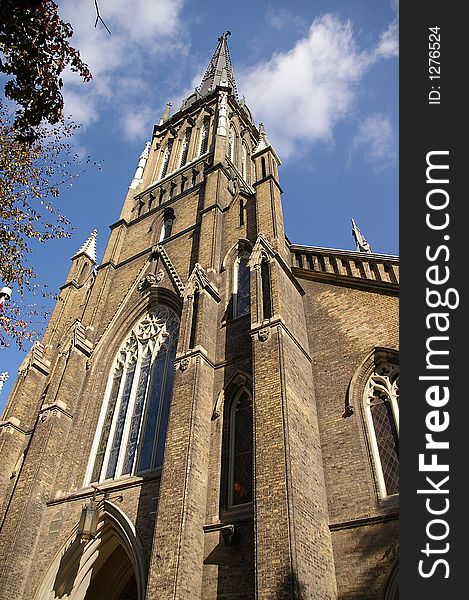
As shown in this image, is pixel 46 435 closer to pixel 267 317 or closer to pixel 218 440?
pixel 218 440

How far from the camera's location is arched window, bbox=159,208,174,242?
19.2 metres

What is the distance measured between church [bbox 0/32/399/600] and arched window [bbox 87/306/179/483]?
6 cm

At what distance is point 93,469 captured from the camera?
1285cm

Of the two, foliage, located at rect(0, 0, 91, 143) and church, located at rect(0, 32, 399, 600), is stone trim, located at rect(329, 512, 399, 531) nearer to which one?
church, located at rect(0, 32, 399, 600)

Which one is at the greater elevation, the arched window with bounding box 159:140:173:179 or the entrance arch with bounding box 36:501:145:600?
the arched window with bounding box 159:140:173:179

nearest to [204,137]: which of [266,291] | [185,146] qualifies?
[185,146]

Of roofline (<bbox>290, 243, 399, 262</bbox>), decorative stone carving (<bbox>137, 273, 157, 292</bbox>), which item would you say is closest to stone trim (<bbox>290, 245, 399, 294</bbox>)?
roofline (<bbox>290, 243, 399, 262</bbox>)

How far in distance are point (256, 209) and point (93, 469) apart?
906cm

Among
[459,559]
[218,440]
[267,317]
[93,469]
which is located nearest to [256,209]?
[267,317]

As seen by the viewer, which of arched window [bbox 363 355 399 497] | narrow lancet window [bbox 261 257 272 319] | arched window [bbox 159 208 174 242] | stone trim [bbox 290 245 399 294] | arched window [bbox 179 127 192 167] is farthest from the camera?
arched window [bbox 179 127 192 167]

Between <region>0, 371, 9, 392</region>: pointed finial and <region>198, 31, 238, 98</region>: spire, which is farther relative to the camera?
<region>198, 31, 238, 98</region>: spire

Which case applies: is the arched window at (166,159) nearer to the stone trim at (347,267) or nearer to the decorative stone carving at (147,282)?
the decorative stone carving at (147,282)

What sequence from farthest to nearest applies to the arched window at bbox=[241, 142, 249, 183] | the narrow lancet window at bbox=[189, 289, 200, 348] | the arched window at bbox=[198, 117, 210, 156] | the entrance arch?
the arched window at bbox=[241, 142, 249, 183], the arched window at bbox=[198, 117, 210, 156], the narrow lancet window at bbox=[189, 289, 200, 348], the entrance arch

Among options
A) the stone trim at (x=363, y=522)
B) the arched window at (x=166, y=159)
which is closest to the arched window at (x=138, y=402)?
the stone trim at (x=363, y=522)
